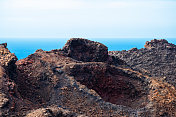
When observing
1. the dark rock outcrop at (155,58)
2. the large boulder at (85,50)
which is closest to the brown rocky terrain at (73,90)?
the large boulder at (85,50)

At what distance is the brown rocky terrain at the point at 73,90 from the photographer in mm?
12047

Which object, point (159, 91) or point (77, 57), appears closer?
point (159, 91)

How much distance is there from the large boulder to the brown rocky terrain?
3.97m

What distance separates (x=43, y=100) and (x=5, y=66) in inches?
129

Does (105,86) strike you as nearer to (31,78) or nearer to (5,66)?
(31,78)

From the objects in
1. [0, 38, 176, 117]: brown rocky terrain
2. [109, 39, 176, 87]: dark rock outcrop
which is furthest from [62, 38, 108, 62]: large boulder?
[109, 39, 176, 87]: dark rock outcrop

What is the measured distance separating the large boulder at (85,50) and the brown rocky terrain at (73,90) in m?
3.97

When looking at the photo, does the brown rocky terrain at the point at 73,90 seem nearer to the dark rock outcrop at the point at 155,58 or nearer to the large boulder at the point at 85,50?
the large boulder at the point at 85,50

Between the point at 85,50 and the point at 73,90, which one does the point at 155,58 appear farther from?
the point at 73,90

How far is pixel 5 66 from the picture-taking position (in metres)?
14.2

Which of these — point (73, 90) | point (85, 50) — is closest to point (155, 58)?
point (85, 50)

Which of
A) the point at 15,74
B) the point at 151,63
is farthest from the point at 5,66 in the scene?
the point at 151,63

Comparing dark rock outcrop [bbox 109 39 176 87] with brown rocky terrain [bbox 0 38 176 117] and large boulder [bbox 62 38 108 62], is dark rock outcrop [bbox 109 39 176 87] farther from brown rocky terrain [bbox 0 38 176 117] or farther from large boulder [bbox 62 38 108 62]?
brown rocky terrain [bbox 0 38 176 117]

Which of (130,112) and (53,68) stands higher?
(53,68)
